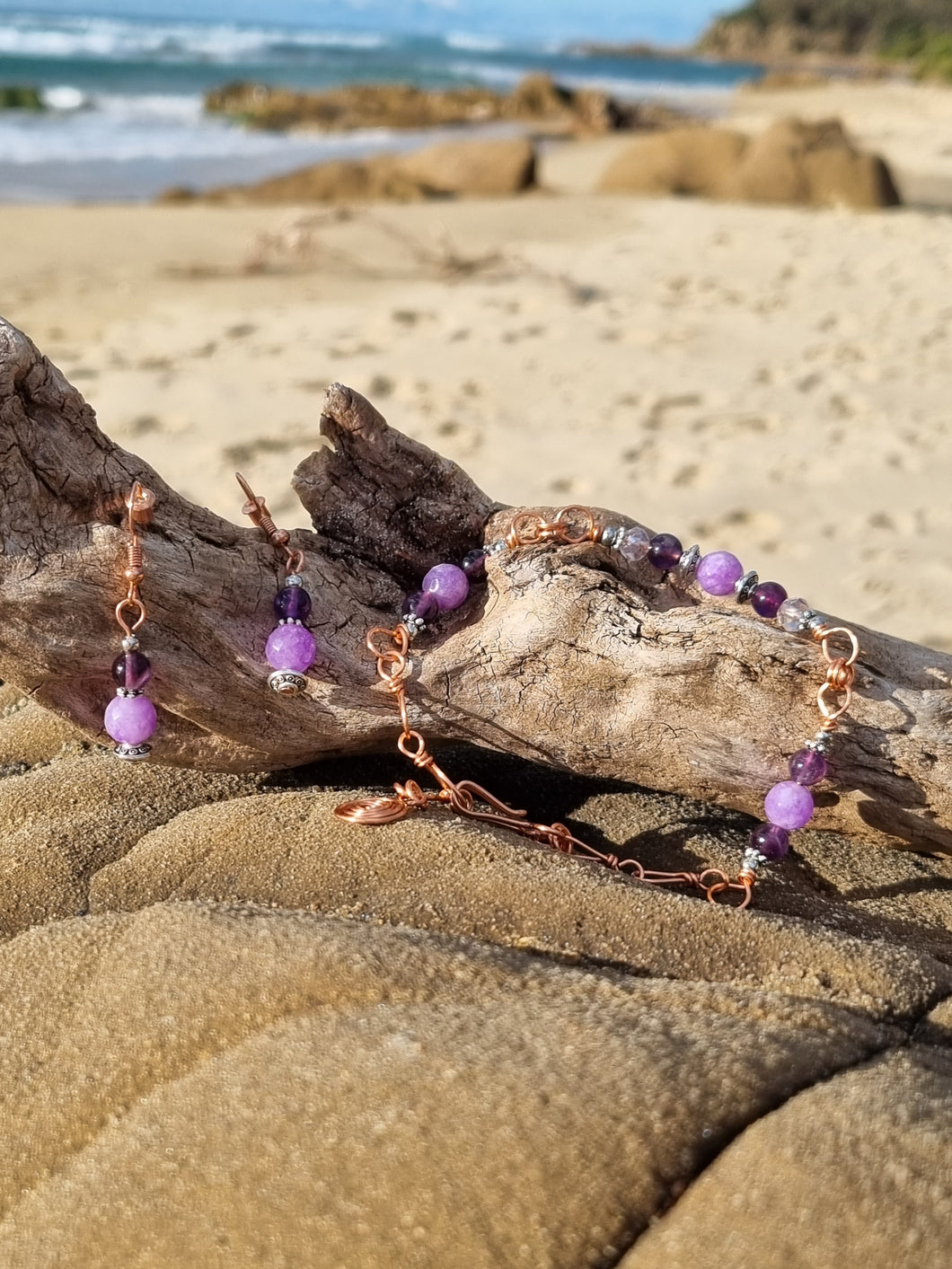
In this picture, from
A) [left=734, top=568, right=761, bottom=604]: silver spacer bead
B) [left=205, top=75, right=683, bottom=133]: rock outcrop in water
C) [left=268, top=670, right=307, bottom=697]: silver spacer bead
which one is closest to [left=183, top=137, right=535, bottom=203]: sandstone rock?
[left=205, top=75, right=683, bottom=133]: rock outcrop in water

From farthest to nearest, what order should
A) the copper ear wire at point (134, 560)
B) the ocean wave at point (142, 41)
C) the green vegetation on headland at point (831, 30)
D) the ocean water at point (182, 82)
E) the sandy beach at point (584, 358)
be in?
the green vegetation on headland at point (831, 30)
the ocean wave at point (142, 41)
the ocean water at point (182, 82)
the sandy beach at point (584, 358)
the copper ear wire at point (134, 560)

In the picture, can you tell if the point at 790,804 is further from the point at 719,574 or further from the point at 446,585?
the point at 446,585

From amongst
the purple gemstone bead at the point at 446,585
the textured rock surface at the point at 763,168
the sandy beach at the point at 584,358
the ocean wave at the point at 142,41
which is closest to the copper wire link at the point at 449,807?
the purple gemstone bead at the point at 446,585

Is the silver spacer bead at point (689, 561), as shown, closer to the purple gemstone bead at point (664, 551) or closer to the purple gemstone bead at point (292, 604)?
the purple gemstone bead at point (664, 551)

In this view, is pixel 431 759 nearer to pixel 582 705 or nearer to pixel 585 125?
pixel 582 705

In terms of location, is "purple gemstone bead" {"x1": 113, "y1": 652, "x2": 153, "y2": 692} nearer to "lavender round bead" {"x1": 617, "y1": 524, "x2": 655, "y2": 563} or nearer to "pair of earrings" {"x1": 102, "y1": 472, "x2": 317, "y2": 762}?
"pair of earrings" {"x1": 102, "y1": 472, "x2": 317, "y2": 762}

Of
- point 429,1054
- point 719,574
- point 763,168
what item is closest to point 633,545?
point 719,574
